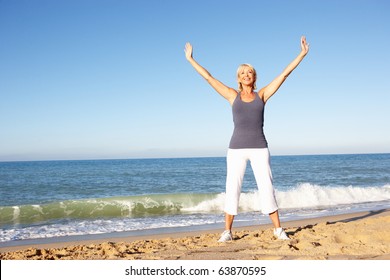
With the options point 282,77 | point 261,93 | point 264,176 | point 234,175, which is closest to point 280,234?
point 264,176

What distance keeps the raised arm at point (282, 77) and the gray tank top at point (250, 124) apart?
0.38 ft

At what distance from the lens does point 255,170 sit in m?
4.51

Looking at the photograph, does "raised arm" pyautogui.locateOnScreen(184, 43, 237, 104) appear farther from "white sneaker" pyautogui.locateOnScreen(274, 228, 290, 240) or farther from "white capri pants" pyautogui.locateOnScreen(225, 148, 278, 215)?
"white sneaker" pyautogui.locateOnScreen(274, 228, 290, 240)

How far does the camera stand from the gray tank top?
442 cm

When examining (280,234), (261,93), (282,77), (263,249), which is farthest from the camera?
(280,234)

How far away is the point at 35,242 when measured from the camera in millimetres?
7059

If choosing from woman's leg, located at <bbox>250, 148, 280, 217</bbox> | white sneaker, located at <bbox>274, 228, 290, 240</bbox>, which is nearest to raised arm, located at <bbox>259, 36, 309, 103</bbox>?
woman's leg, located at <bbox>250, 148, 280, 217</bbox>

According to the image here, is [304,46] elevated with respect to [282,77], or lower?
elevated

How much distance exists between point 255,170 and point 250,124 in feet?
1.92

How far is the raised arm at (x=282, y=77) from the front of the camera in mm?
4371

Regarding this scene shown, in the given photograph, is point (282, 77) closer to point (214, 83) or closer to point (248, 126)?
point (248, 126)

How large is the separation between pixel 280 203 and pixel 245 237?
9.40m

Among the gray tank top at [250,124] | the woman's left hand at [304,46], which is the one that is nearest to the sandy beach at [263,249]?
the gray tank top at [250,124]
